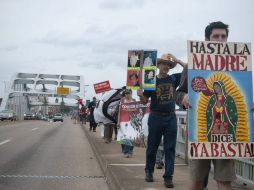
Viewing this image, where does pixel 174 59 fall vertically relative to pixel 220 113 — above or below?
above

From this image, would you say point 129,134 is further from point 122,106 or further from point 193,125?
point 193,125

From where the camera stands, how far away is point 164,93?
20.7ft

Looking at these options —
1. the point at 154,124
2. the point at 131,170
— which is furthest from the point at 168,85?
the point at 131,170

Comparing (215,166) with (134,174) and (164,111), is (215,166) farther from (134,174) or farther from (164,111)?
(134,174)

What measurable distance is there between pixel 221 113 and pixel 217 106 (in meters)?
0.07

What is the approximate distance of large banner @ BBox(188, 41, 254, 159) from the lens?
400 centimetres

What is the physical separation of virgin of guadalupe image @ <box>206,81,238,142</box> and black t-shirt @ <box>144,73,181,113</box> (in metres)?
2.22

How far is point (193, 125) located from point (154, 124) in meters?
2.46

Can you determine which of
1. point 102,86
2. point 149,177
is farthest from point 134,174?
point 102,86

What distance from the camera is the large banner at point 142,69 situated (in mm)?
6184

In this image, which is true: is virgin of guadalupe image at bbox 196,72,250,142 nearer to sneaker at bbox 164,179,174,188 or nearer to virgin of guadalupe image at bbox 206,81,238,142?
virgin of guadalupe image at bbox 206,81,238,142

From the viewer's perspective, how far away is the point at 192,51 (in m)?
4.11

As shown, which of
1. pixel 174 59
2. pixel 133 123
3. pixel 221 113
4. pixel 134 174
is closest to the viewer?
pixel 221 113

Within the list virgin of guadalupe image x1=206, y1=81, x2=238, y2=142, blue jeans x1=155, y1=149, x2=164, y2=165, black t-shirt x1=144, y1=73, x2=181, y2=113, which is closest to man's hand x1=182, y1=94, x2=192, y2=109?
virgin of guadalupe image x1=206, y1=81, x2=238, y2=142
